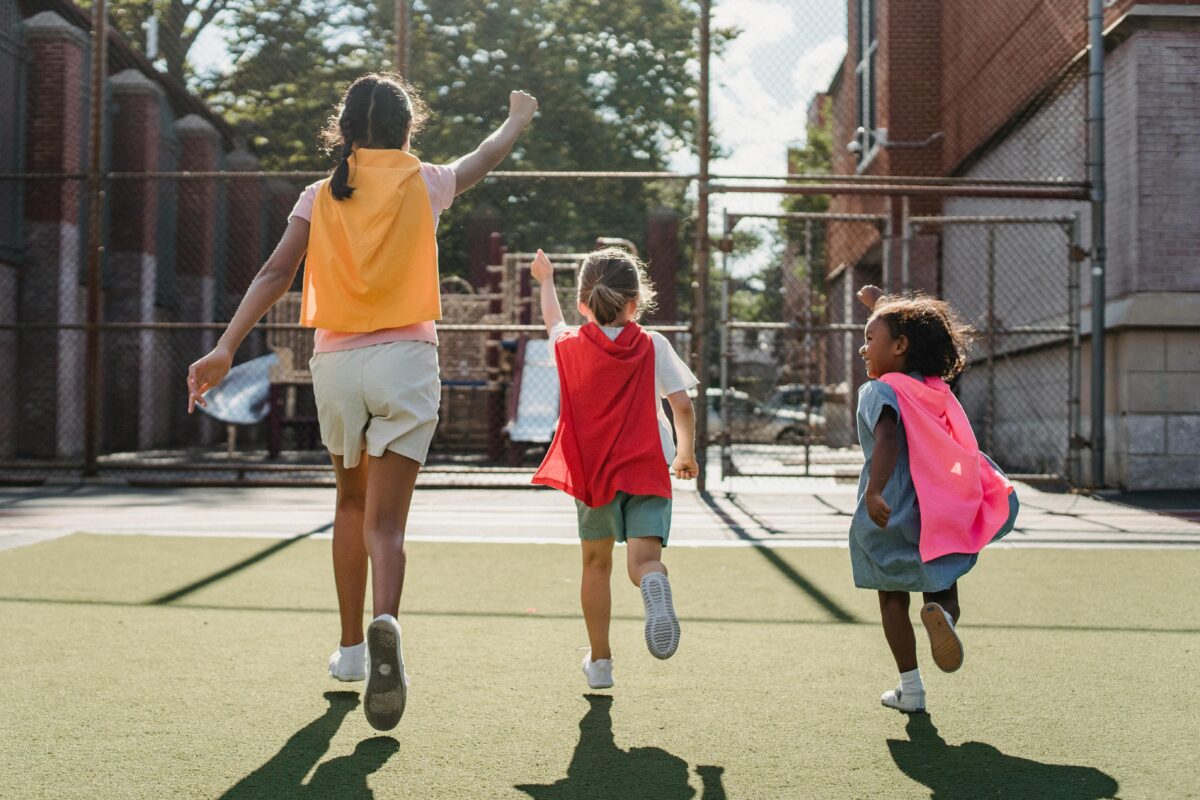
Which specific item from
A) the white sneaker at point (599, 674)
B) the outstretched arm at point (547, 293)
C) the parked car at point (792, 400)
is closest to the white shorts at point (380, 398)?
the outstretched arm at point (547, 293)

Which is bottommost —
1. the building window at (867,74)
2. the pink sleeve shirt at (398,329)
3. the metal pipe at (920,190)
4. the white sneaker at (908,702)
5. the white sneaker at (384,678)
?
the white sneaker at (908,702)

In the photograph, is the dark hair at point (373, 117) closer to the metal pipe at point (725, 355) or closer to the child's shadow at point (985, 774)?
the child's shadow at point (985, 774)

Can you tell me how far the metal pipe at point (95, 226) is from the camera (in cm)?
1123

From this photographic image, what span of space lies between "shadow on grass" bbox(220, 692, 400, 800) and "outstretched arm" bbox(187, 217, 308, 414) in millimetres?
961

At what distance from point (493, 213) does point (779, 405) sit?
656 centimetres

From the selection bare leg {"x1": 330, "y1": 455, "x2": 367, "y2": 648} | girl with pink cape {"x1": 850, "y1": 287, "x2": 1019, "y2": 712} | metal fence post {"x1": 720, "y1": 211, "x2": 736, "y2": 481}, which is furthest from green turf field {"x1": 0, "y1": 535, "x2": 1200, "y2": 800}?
metal fence post {"x1": 720, "y1": 211, "x2": 736, "y2": 481}

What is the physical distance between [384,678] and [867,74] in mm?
18506

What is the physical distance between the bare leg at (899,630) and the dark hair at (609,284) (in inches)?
48.8

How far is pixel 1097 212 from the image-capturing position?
10828 millimetres

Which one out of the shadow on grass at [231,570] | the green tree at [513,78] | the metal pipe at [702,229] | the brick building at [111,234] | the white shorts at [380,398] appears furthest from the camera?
the green tree at [513,78]

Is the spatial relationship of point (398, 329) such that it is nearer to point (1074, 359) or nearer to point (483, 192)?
point (1074, 359)

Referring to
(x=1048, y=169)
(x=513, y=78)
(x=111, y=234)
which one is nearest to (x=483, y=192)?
(x=513, y=78)

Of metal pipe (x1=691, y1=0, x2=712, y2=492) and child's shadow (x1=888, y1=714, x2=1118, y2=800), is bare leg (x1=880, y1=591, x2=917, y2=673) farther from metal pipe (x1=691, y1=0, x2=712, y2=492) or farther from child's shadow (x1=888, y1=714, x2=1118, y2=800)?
metal pipe (x1=691, y1=0, x2=712, y2=492)

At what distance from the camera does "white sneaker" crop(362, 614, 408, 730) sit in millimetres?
3232
